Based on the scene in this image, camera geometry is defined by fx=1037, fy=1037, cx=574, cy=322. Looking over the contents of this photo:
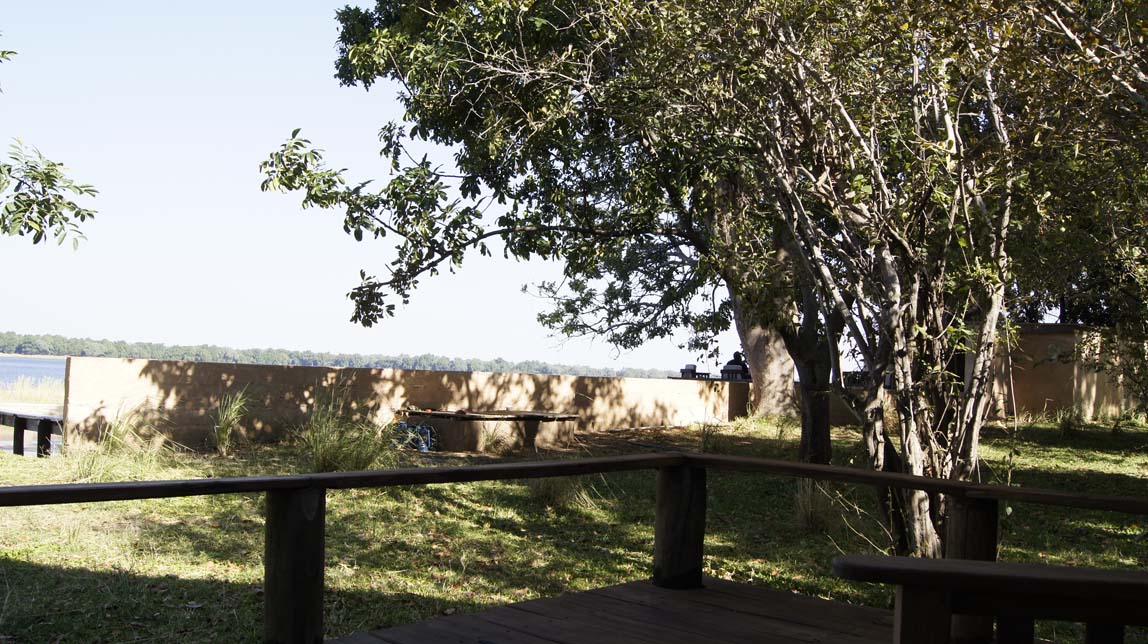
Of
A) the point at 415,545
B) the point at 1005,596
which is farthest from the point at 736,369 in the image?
the point at 1005,596

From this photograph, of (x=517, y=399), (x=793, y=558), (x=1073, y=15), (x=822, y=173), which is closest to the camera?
(x=1073, y=15)

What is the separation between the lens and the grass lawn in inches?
219

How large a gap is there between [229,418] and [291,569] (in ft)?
27.0

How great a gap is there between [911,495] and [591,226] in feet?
18.8

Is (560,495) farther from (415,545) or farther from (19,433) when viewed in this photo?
(19,433)

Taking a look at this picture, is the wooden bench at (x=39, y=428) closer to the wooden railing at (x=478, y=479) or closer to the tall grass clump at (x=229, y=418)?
the tall grass clump at (x=229, y=418)

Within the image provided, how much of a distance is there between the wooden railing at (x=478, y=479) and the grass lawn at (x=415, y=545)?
187 cm

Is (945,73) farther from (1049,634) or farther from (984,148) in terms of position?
(1049,634)

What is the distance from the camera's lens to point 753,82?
7.28 metres

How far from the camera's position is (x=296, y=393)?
12.3m

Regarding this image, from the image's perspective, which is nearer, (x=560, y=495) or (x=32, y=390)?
(x=560, y=495)

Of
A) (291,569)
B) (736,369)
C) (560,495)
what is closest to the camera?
(291,569)

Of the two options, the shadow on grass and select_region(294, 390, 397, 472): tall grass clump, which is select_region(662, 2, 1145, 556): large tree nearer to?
the shadow on grass

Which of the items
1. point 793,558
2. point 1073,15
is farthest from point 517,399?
point 1073,15
